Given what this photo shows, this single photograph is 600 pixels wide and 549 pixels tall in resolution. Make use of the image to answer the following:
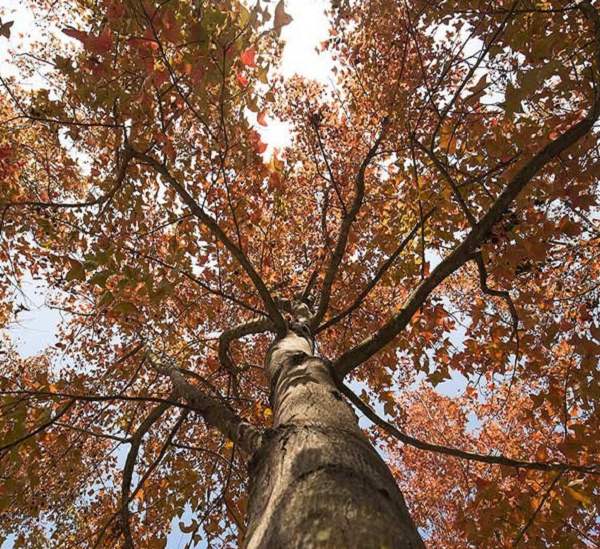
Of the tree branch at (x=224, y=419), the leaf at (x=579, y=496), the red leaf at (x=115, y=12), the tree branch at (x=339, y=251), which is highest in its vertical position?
the tree branch at (x=339, y=251)

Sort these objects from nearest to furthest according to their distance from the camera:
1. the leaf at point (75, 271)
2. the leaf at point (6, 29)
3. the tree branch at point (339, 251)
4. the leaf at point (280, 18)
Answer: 1. the leaf at point (280, 18)
2. the leaf at point (6, 29)
3. the leaf at point (75, 271)
4. the tree branch at point (339, 251)

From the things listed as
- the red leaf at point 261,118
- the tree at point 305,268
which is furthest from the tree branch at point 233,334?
the red leaf at point 261,118

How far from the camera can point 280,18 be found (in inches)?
58.6

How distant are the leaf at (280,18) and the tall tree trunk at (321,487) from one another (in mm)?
1474

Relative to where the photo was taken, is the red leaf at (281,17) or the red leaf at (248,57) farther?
the red leaf at (248,57)

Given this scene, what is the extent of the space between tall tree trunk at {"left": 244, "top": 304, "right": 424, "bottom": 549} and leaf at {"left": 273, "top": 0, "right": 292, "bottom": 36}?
147cm

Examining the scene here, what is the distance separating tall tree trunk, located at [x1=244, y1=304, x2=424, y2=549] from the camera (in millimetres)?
797

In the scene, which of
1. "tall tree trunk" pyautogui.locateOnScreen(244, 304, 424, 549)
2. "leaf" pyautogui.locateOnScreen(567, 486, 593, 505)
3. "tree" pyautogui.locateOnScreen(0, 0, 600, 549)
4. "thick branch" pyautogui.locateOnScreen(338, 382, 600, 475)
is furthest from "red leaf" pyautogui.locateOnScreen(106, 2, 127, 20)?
"leaf" pyautogui.locateOnScreen(567, 486, 593, 505)

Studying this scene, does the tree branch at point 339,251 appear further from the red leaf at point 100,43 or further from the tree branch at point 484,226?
the red leaf at point 100,43

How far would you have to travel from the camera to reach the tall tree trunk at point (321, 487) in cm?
80

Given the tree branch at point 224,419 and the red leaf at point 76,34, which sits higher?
the red leaf at point 76,34

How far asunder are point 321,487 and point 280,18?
1.61m

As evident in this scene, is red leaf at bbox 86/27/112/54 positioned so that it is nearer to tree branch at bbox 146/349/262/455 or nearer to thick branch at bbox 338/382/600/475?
tree branch at bbox 146/349/262/455

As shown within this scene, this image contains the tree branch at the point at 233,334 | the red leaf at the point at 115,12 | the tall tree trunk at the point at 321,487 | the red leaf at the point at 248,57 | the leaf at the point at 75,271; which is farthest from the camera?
the tree branch at the point at 233,334
